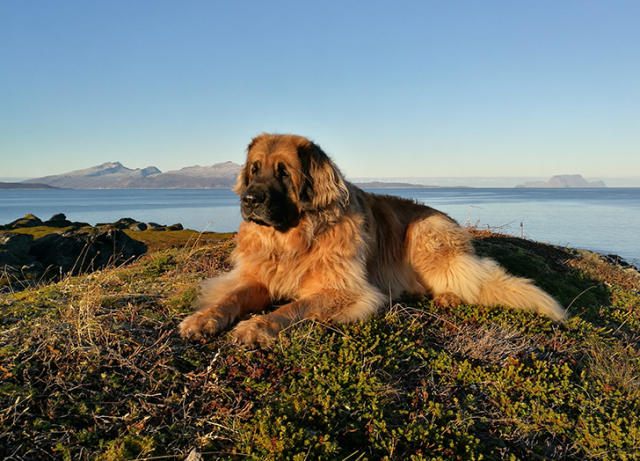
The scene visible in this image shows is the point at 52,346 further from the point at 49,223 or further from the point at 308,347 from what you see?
the point at 49,223

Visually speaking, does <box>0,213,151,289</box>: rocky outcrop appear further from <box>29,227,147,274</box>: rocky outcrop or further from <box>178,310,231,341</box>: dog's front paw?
<box>178,310,231,341</box>: dog's front paw

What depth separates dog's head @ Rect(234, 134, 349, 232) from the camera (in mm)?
4434

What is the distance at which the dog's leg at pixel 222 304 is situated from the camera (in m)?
3.69

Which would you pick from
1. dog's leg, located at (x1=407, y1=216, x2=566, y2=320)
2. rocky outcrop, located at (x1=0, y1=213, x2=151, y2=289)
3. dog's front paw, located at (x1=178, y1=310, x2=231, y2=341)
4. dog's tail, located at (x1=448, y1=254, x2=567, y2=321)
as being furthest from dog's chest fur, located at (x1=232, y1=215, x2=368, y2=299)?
rocky outcrop, located at (x1=0, y1=213, x2=151, y2=289)

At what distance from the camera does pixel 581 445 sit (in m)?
2.85

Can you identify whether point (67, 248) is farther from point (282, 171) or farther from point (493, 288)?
point (493, 288)

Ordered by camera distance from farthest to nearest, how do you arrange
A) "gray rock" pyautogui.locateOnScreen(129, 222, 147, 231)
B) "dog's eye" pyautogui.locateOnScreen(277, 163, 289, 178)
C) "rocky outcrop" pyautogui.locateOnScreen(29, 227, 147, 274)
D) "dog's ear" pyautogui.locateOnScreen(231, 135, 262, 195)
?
"gray rock" pyautogui.locateOnScreen(129, 222, 147, 231)
"rocky outcrop" pyautogui.locateOnScreen(29, 227, 147, 274)
"dog's ear" pyautogui.locateOnScreen(231, 135, 262, 195)
"dog's eye" pyautogui.locateOnScreen(277, 163, 289, 178)

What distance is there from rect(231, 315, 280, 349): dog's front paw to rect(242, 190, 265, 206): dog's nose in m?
1.30

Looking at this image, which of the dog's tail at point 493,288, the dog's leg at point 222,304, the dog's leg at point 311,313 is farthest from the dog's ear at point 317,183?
the dog's tail at point 493,288

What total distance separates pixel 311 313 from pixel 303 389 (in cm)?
132

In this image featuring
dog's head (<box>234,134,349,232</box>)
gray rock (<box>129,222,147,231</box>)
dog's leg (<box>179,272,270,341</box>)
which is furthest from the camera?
gray rock (<box>129,222,147,231</box>)

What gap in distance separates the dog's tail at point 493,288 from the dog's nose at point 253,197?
3112 mm

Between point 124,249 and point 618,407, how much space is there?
1176cm

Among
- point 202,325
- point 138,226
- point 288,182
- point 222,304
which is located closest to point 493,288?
point 288,182
